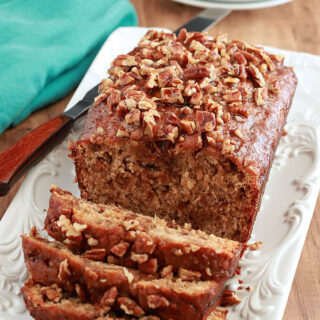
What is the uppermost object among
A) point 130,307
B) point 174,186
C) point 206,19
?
point 206,19

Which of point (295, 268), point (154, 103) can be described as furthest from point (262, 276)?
point (154, 103)

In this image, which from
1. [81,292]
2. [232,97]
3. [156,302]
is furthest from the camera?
[232,97]

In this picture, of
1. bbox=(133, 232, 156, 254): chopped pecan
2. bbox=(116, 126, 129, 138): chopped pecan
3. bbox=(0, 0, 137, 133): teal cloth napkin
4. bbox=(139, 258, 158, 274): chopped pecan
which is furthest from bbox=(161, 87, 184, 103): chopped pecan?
bbox=(0, 0, 137, 133): teal cloth napkin

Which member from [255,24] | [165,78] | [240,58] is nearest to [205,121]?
[165,78]

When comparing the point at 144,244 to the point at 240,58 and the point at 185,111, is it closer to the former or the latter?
the point at 185,111

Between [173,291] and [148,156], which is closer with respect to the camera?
[173,291]

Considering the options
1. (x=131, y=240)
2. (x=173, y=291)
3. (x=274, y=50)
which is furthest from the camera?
(x=274, y=50)

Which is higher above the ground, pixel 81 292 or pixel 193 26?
pixel 193 26

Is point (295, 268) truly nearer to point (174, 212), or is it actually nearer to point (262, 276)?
point (262, 276)
